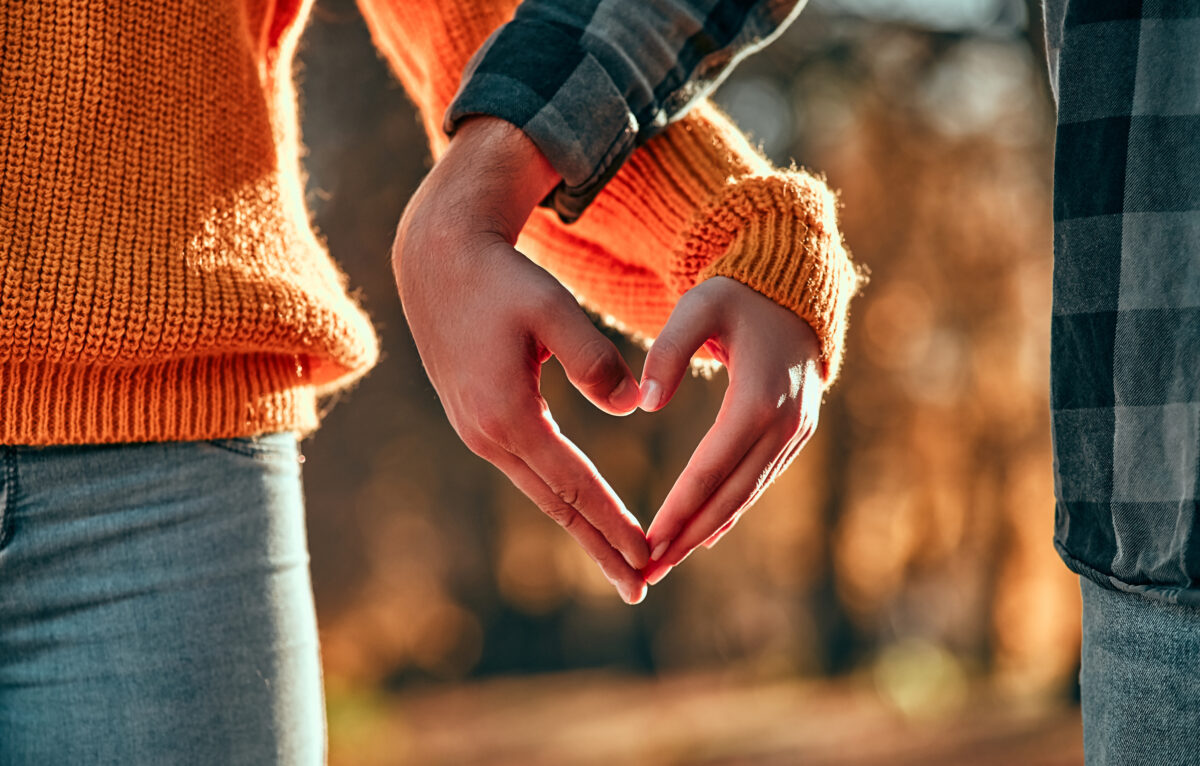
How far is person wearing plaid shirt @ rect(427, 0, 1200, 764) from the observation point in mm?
708

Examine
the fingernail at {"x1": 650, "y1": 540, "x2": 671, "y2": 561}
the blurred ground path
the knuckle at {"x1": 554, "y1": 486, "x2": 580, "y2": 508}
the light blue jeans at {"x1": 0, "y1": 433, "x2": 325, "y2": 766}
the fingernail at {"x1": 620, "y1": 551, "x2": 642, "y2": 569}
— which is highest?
the knuckle at {"x1": 554, "y1": 486, "x2": 580, "y2": 508}

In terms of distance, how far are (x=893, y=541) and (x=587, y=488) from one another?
6.26m

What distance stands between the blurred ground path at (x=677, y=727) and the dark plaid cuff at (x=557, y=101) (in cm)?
510

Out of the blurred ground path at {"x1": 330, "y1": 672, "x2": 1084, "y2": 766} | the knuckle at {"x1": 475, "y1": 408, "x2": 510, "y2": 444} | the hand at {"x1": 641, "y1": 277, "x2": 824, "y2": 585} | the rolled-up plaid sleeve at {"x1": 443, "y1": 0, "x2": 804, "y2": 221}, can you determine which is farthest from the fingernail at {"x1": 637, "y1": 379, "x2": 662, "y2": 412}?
the blurred ground path at {"x1": 330, "y1": 672, "x2": 1084, "y2": 766}

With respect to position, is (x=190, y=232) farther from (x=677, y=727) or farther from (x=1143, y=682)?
(x=677, y=727)

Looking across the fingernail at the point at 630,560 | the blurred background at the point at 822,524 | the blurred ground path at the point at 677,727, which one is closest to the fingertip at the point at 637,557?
the fingernail at the point at 630,560

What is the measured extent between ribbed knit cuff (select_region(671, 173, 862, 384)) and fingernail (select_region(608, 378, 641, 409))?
5.0 inches

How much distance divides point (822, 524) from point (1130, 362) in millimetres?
6065

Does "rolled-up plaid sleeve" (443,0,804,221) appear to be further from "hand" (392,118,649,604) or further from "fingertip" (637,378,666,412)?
"fingertip" (637,378,666,412)

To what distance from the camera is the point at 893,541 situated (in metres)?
6.68

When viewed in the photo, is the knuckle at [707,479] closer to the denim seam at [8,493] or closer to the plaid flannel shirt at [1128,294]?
the plaid flannel shirt at [1128,294]

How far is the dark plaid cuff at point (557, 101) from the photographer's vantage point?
92cm

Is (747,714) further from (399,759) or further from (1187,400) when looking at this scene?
(1187,400)

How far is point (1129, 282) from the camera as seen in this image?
2.45ft
